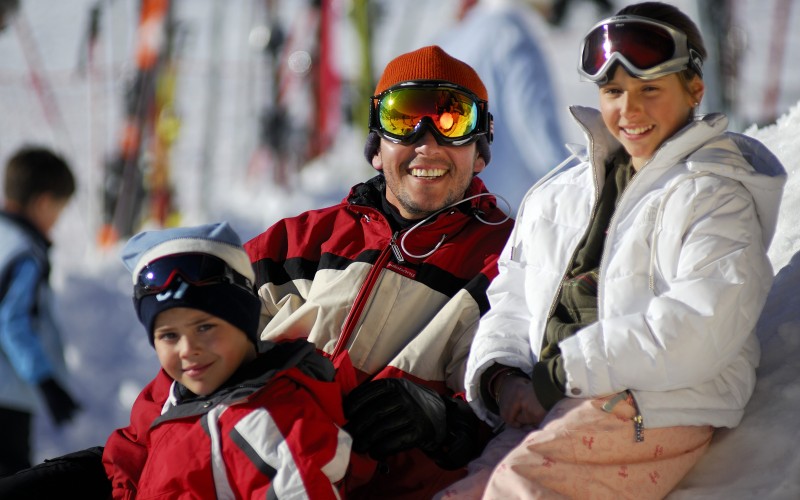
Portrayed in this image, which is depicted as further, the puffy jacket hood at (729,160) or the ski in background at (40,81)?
the ski in background at (40,81)

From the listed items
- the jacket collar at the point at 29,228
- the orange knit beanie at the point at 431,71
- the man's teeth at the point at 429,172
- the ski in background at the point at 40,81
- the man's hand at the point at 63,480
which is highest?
the ski in background at the point at 40,81

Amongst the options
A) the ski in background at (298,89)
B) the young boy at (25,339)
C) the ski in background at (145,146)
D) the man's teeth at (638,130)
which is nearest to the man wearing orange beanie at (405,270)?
the man's teeth at (638,130)

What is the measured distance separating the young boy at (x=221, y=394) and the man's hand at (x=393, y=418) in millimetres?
72

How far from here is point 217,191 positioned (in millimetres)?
11945

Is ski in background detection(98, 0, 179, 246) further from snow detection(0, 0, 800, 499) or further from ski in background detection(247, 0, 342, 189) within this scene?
ski in background detection(247, 0, 342, 189)

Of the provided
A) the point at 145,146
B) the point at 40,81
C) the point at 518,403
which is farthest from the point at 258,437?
the point at 40,81

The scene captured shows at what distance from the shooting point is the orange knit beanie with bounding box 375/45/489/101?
299 cm

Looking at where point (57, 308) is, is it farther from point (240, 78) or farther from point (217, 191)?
point (240, 78)

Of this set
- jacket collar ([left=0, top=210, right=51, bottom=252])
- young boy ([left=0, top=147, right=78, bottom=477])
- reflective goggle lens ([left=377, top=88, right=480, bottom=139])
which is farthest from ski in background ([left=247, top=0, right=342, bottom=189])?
reflective goggle lens ([left=377, top=88, right=480, bottom=139])

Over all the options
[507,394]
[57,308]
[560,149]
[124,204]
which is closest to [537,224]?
[507,394]

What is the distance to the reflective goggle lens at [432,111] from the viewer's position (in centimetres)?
296

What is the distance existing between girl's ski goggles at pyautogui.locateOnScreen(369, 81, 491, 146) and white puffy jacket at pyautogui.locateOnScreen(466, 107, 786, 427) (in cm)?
54

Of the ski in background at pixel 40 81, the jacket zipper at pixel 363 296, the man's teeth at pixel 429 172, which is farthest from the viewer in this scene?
the ski in background at pixel 40 81

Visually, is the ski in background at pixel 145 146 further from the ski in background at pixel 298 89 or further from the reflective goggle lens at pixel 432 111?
the reflective goggle lens at pixel 432 111
